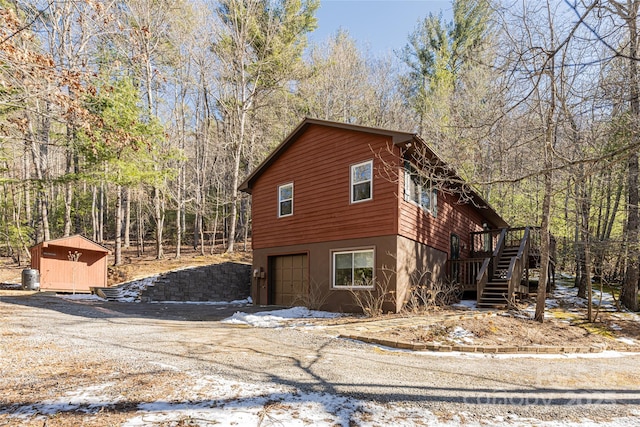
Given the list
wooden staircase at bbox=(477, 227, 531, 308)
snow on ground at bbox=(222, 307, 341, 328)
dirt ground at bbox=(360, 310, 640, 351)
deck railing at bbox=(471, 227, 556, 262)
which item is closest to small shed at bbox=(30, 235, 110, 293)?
snow on ground at bbox=(222, 307, 341, 328)

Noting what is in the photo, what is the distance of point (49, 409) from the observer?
3232 millimetres

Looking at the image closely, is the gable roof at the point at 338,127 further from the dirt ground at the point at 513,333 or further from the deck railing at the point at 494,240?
the dirt ground at the point at 513,333

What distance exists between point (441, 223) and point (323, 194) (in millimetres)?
4676

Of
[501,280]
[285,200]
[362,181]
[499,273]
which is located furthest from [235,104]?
[501,280]

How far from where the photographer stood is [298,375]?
451cm

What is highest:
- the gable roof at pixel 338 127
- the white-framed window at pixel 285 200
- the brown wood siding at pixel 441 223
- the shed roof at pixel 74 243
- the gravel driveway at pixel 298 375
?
the gable roof at pixel 338 127

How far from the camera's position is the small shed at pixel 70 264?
1605 cm

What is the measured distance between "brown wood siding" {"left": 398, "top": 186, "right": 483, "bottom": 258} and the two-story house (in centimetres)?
3

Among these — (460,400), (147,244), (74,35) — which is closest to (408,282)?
(460,400)

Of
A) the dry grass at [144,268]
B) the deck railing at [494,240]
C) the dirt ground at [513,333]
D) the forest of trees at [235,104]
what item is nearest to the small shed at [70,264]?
the dry grass at [144,268]

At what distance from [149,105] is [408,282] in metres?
16.3

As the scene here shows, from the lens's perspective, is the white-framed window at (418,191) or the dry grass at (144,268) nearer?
the white-framed window at (418,191)

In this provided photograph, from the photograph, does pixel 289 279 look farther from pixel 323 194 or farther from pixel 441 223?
pixel 441 223

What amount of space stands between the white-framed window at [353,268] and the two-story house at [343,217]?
0.09 feet
